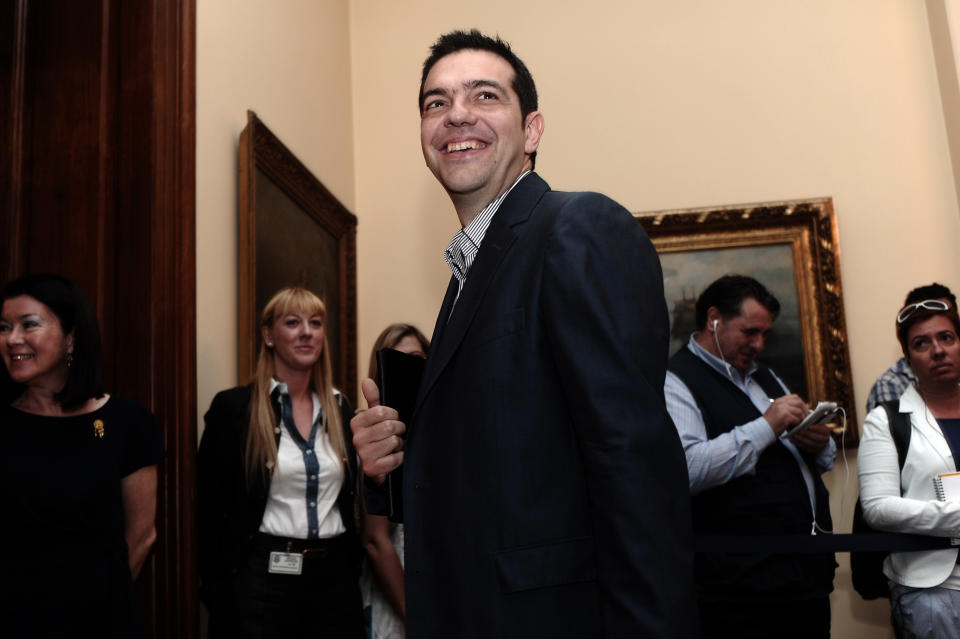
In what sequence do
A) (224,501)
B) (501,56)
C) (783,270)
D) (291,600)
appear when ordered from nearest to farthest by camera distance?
(501,56)
(291,600)
(224,501)
(783,270)

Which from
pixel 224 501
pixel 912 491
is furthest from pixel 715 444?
pixel 224 501

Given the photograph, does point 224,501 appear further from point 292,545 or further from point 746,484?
point 746,484

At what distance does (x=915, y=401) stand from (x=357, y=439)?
275cm

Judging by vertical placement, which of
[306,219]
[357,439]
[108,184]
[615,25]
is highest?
[615,25]

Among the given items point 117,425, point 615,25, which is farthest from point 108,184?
point 615,25

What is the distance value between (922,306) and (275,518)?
294 cm

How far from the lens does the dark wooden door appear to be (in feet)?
10.7

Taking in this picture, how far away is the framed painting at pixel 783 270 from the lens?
17.4 ft

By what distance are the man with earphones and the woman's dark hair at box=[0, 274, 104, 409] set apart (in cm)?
229

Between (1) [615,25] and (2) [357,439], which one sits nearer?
(2) [357,439]

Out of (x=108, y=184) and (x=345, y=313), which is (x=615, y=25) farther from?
(x=108, y=184)

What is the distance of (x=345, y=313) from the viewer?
5582mm

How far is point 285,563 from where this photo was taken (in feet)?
10.9

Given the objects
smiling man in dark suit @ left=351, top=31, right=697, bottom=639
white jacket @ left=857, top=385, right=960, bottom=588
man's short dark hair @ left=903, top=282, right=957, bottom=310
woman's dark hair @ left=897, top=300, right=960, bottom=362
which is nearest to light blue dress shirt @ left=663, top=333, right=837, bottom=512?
white jacket @ left=857, top=385, right=960, bottom=588
